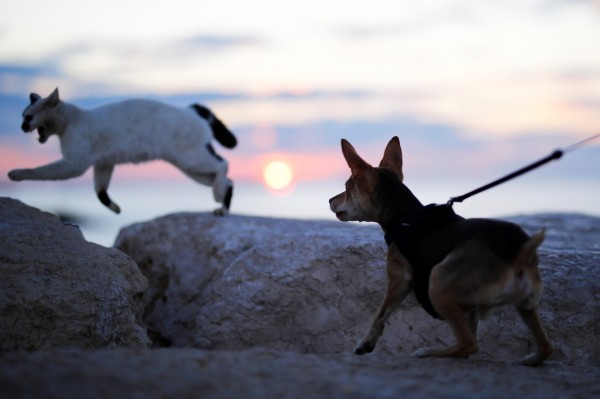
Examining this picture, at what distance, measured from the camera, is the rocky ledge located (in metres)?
3.88

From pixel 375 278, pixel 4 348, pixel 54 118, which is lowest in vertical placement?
pixel 4 348

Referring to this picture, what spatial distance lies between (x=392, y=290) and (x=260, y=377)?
1.70 metres

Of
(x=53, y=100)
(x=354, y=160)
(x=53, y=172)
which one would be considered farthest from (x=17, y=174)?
(x=354, y=160)

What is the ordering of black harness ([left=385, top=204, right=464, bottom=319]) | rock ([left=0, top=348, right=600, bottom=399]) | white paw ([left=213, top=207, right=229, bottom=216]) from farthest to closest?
1. white paw ([left=213, top=207, right=229, bottom=216])
2. black harness ([left=385, top=204, right=464, bottom=319])
3. rock ([left=0, top=348, right=600, bottom=399])

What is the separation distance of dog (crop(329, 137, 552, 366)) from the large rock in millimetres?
1278

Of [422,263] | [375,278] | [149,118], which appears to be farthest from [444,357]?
[149,118]

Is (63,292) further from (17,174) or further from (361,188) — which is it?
(17,174)

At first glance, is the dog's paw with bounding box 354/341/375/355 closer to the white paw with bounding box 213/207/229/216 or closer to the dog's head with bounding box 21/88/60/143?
the white paw with bounding box 213/207/229/216

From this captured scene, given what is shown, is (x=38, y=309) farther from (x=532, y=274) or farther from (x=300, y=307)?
(x=532, y=274)

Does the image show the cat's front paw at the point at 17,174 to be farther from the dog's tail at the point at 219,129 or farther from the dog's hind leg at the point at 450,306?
the dog's hind leg at the point at 450,306

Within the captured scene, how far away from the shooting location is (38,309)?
242 inches

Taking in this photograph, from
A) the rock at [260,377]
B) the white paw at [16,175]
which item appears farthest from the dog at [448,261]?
the white paw at [16,175]

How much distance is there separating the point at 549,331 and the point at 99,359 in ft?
13.0

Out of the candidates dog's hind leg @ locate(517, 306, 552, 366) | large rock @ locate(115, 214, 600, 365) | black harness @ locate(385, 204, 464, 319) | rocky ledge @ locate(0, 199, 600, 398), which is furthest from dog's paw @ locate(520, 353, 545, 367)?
large rock @ locate(115, 214, 600, 365)
